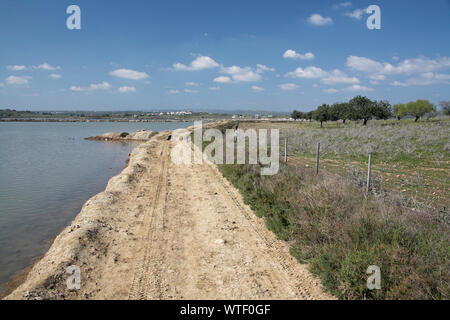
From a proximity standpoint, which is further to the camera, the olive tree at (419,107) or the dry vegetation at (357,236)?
the olive tree at (419,107)

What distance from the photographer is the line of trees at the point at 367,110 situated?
5706 cm

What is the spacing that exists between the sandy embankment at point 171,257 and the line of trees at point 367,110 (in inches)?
2112

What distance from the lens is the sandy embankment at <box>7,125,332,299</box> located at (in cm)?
502

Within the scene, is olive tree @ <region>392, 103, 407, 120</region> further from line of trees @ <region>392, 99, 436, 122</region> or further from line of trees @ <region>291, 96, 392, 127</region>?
line of trees @ <region>291, 96, 392, 127</region>

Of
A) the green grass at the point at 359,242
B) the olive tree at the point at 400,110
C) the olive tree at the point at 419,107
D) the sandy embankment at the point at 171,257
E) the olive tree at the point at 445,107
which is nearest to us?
the green grass at the point at 359,242

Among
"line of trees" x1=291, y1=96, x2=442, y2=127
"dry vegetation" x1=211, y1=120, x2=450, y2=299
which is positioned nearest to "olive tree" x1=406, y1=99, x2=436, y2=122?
"line of trees" x1=291, y1=96, x2=442, y2=127

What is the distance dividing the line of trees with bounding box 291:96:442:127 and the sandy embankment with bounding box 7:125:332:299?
53649mm

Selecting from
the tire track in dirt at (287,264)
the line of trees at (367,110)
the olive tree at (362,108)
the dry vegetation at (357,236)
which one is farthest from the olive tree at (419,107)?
the tire track in dirt at (287,264)

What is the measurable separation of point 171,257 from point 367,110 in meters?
59.8

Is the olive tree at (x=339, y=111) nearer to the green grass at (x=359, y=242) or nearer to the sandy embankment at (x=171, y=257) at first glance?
the sandy embankment at (x=171, y=257)

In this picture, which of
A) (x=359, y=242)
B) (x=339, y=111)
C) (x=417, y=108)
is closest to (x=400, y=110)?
(x=417, y=108)

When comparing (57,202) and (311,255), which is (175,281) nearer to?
(311,255)

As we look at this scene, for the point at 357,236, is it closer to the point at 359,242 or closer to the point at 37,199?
the point at 359,242
